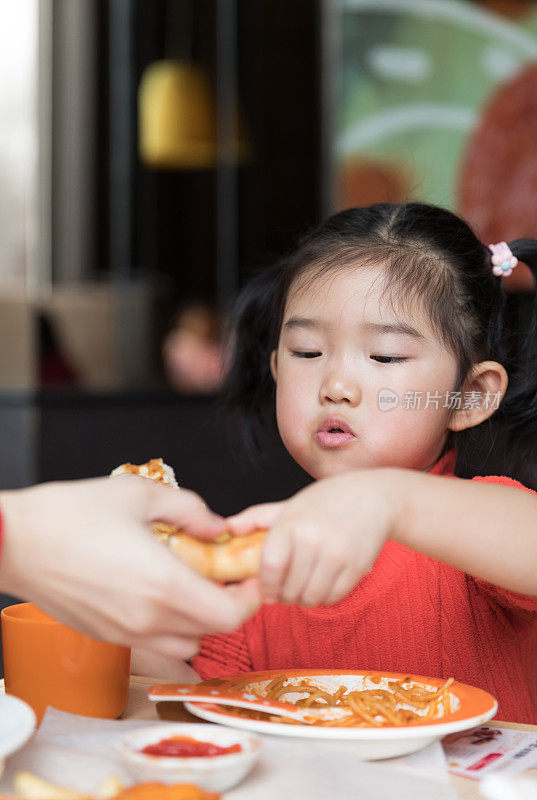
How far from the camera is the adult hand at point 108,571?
646 millimetres

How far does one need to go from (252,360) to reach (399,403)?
369 millimetres

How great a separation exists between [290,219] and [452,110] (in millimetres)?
1907

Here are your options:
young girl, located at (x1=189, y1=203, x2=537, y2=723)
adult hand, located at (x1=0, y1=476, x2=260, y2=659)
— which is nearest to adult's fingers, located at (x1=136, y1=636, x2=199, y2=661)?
adult hand, located at (x1=0, y1=476, x2=260, y2=659)

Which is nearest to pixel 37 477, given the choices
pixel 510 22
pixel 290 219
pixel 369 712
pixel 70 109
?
pixel 369 712

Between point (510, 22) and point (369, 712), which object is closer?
point (369, 712)

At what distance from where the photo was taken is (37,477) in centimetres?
282

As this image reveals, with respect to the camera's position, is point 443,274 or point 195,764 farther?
point 443,274

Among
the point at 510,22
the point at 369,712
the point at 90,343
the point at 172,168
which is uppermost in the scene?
the point at 510,22

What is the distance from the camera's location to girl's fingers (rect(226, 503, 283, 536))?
2.35 feet

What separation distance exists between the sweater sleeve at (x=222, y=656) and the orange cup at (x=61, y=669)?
280 millimetres

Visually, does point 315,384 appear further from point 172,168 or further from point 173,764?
point 172,168

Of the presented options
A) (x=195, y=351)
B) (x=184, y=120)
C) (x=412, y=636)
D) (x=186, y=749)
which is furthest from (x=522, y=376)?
(x=184, y=120)

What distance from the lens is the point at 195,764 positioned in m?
0.63

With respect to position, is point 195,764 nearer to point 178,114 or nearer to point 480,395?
point 480,395
